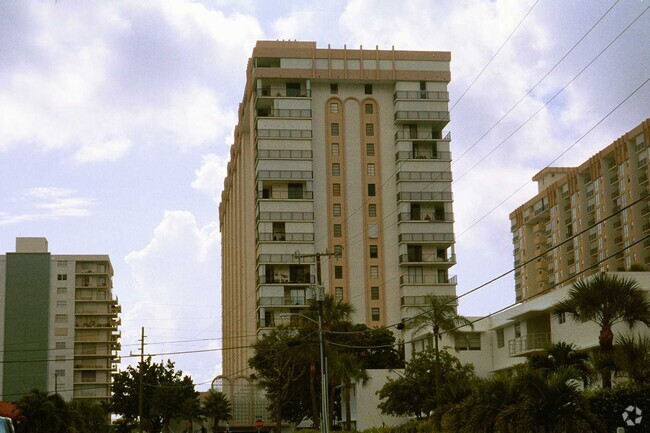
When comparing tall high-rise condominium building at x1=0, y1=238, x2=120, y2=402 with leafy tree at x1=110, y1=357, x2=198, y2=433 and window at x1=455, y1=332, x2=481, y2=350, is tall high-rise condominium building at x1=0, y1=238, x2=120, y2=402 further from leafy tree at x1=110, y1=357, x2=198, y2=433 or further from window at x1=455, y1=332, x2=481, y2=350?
window at x1=455, y1=332, x2=481, y2=350

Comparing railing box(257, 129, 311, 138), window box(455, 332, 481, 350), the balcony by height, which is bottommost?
the balcony

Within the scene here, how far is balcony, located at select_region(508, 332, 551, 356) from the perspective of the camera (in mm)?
65688

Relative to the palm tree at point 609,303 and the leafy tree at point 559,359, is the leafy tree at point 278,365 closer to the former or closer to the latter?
the leafy tree at point 559,359

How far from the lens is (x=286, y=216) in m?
122

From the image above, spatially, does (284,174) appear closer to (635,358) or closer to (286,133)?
(286,133)

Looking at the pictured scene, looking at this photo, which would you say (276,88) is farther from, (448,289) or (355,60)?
(448,289)

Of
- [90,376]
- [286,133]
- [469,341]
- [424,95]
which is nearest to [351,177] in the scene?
[286,133]

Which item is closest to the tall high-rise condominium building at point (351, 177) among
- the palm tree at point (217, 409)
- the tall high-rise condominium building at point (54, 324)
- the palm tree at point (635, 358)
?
the palm tree at point (217, 409)

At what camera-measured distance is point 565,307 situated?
44031 mm

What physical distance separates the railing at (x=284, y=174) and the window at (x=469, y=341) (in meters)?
47.9

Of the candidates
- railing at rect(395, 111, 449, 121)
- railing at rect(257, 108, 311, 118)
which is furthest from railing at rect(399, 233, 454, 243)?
railing at rect(257, 108, 311, 118)

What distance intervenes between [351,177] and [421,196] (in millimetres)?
8790

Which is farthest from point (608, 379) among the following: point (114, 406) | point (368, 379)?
point (114, 406)

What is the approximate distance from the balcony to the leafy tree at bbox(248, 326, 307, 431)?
2116 centimetres
